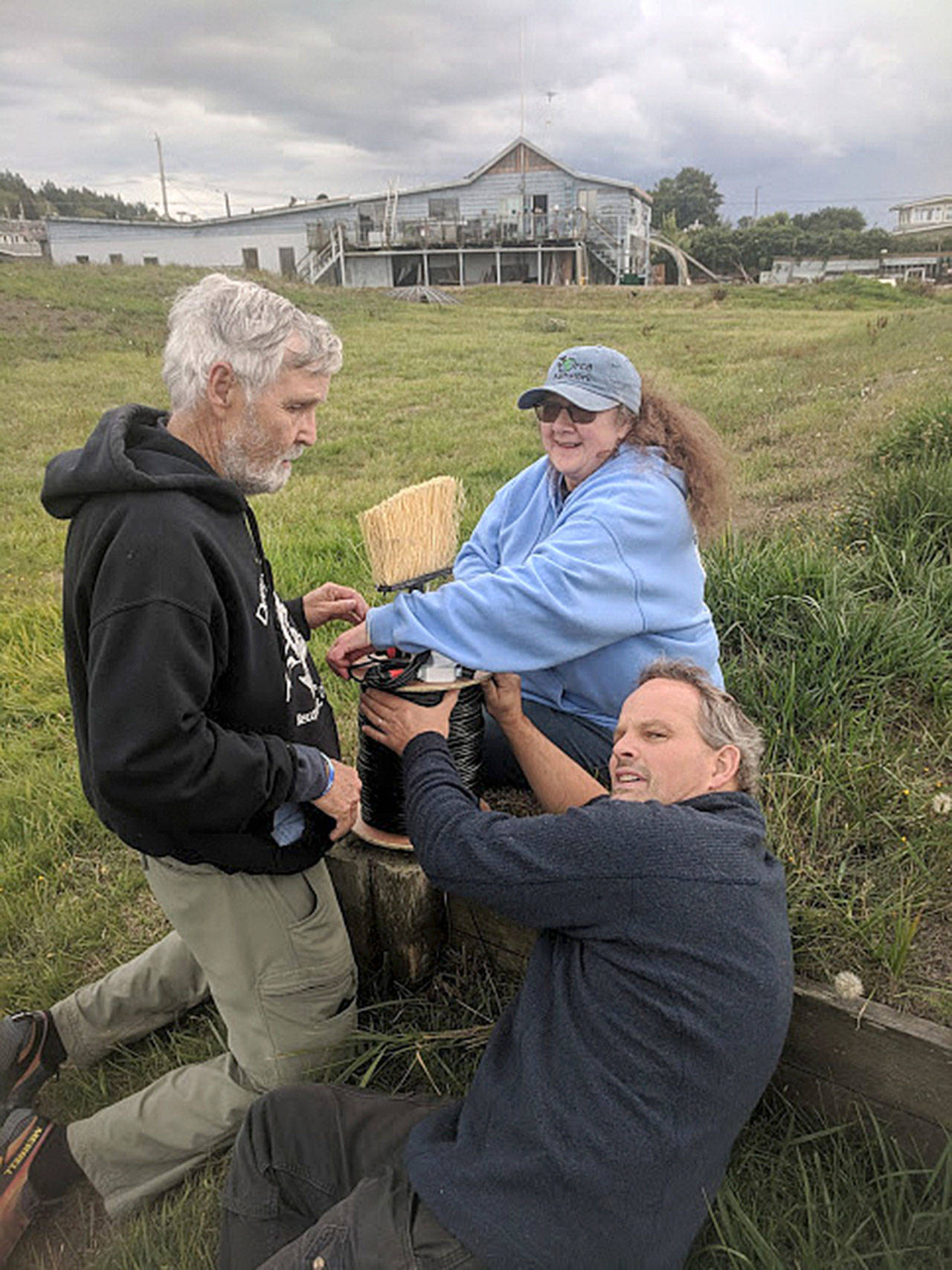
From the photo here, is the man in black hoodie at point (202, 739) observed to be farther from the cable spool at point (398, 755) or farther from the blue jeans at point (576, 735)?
the blue jeans at point (576, 735)

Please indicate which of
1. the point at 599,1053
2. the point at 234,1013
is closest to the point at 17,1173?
the point at 234,1013

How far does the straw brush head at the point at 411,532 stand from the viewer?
2.60m

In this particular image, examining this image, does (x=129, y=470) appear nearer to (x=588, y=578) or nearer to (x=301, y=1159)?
(x=588, y=578)

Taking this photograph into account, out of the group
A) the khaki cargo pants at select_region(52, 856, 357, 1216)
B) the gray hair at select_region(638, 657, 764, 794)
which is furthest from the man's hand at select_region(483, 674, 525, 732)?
the khaki cargo pants at select_region(52, 856, 357, 1216)

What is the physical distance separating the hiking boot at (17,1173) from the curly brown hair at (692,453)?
2563mm

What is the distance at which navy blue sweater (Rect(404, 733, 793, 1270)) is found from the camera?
1.66 m

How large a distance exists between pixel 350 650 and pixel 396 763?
0.34 metres

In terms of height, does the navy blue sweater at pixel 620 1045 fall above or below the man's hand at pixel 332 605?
below

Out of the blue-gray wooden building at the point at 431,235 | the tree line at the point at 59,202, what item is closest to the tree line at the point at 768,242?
the blue-gray wooden building at the point at 431,235

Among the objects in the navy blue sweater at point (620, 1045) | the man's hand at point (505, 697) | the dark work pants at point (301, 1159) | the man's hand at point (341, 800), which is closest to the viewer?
the navy blue sweater at point (620, 1045)

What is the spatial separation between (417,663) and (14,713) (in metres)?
3.26

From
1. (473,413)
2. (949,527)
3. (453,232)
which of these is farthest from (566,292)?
(949,527)

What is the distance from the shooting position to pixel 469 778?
2.73m

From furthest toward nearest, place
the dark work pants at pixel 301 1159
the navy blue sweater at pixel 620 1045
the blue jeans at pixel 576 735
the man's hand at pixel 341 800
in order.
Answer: the blue jeans at pixel 576 735
the man's hand at pixel 341 800
the dark work pants at pixel 301 1159
the navy blue sweater at pixel 620 1045
